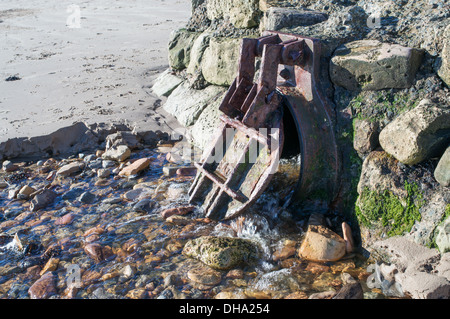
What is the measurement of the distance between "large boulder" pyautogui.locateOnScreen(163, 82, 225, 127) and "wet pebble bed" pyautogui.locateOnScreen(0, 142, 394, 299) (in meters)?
1.06

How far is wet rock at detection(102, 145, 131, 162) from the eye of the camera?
519 centimetres

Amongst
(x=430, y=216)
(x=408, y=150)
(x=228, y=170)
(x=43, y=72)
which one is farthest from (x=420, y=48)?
(x=43, y=72)

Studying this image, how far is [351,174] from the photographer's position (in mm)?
3326

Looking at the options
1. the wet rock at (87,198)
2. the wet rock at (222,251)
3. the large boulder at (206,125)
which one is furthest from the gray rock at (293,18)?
the wet rock at (87,198)

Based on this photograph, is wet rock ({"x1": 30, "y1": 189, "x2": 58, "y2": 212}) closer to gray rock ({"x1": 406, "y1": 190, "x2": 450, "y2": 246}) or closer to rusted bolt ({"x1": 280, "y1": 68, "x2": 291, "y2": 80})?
rusted bolt ({"x1": 280, "y1": 68, "x2": 291, "y2": 80})

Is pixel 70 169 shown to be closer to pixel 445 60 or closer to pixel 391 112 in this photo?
pixel 391 112

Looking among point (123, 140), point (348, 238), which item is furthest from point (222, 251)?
point (123, 140)

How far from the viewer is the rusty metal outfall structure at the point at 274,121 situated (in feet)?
10.6

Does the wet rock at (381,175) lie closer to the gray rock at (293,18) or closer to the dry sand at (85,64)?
the gray rock at (293,18)

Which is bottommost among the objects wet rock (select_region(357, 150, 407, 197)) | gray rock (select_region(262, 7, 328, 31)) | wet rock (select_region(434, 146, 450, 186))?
wet rock (select_region(357, 150, 407, 197))

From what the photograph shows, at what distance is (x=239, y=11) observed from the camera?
5492 mm

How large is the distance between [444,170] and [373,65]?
3.07 feet

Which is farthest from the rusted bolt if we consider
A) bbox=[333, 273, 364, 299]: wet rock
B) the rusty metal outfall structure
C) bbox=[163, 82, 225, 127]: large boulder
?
bbox=[163, 82, 225, 127]: large boulder

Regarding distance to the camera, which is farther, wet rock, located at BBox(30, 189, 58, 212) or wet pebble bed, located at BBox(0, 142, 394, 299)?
wet rock, located at BBox(30, 189, 58, 212)
